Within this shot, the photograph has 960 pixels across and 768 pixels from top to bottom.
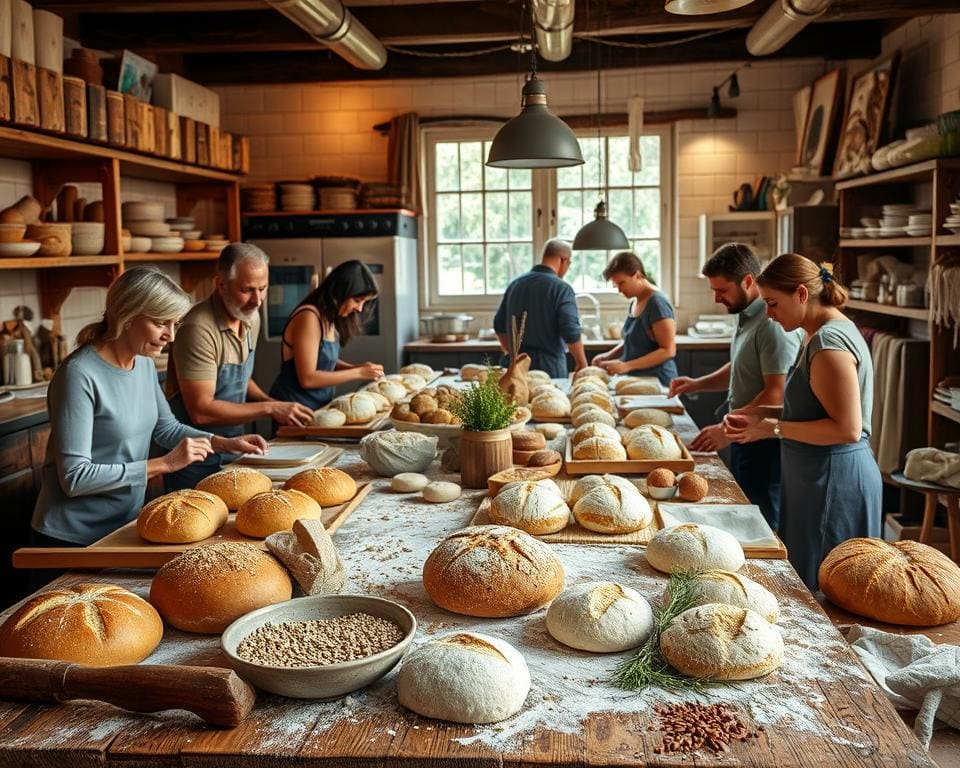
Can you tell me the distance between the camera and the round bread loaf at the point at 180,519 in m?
2.18

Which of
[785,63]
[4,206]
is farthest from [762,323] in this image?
[785,63]

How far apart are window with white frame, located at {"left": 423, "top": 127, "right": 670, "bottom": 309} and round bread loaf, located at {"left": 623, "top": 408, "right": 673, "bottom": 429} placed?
4299mm

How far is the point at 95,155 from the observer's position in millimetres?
5152

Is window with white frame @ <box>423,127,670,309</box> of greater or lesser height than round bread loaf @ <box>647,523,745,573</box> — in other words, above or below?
above

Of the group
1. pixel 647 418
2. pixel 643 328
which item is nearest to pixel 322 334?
pixel 647 418

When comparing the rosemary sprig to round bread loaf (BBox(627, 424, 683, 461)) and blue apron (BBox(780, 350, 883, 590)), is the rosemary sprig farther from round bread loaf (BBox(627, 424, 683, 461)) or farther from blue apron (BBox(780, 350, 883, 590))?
blue apron (BBox(780, 350, 883, 590))

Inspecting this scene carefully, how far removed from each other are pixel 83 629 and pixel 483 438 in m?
1.41

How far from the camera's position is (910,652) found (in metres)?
1.81

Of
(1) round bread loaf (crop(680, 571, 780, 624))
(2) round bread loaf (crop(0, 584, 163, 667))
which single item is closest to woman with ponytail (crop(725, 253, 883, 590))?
(1) round bread loaf (crop(680, 571, 780, 624))

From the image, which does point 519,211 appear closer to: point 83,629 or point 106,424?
point 106,424

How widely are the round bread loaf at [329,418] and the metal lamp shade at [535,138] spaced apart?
1203mm

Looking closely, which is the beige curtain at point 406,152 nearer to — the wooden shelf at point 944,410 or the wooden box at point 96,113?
the wooden box at point 96,113

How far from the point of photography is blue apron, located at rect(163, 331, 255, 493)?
3.43 meters

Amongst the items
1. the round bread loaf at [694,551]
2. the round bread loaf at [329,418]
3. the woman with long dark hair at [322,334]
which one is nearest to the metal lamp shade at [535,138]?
the woman with long dark hair at [322,334]
